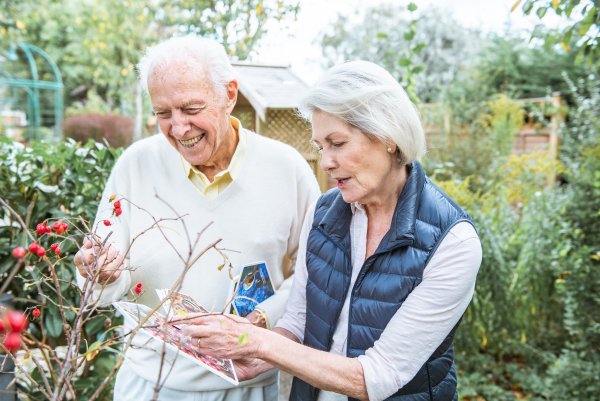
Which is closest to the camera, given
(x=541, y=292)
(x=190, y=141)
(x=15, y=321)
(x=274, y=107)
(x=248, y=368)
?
(x=15, y=321)

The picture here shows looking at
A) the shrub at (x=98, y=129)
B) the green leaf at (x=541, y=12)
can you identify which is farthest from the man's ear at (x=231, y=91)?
the shrub at (x=98, y=129)

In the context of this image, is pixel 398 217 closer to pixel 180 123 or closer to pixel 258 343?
pixel 258 343

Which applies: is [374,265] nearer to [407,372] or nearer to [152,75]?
[407,372]

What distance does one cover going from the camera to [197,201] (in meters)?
1.75

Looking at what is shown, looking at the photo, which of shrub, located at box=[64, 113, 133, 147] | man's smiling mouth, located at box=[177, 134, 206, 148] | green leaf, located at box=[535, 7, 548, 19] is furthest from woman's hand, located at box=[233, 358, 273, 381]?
shrub, located at box=[64, 113, 133, 147]

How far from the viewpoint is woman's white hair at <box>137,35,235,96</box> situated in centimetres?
162

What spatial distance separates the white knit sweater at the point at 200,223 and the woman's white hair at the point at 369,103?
0.44 metres

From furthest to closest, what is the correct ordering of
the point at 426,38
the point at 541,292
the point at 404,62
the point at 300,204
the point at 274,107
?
the point at 426,38, the point at 541,292, the point at 404,62, the point at 274,107, the point at 300,204

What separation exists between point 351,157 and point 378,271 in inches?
11.8

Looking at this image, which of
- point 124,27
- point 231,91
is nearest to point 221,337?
point 231,91

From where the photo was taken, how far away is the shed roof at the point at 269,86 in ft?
8.98

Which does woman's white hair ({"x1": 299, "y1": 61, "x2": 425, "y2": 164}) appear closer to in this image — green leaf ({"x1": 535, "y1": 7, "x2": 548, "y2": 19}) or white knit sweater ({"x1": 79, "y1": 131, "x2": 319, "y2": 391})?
white knit sweater ({"x1": 79, "y1": 131, "x2": 319, "y2": 391})

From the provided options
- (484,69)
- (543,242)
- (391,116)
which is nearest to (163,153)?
(391,116)

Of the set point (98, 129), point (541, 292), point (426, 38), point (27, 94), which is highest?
point (426, 38)
